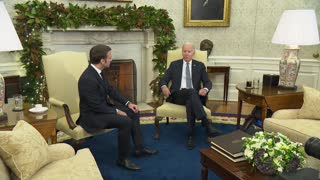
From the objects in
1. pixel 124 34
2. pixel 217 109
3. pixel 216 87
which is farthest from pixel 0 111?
pixel 216 87

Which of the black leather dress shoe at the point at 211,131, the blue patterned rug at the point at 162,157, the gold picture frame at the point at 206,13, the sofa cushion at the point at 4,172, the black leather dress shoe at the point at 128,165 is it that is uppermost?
the gold picture frame at the point at 206,13

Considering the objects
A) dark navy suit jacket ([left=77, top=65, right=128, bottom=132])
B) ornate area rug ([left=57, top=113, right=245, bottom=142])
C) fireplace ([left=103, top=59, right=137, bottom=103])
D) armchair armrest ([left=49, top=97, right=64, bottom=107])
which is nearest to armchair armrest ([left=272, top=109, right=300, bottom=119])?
ornate area rug ([left=57, top=113, right=245, bottom=142])

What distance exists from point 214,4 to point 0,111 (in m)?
3.91

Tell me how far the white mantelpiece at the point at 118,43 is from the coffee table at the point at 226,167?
2924 mm

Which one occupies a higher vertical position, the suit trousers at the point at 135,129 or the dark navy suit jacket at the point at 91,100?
the dark navy suit jacket at the point at 91,100

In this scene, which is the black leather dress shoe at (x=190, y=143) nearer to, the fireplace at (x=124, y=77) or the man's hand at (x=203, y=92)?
the man's hand at (x=203, y=92)

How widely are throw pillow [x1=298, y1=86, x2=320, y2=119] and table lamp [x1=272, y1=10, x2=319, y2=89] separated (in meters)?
0.45

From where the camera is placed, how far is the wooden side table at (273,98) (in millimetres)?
3109

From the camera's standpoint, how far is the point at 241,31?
17.0 ft

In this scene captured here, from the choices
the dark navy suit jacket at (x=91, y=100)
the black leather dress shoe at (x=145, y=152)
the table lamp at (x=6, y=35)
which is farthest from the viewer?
the black leather dress shoe at (x=145, y=152)

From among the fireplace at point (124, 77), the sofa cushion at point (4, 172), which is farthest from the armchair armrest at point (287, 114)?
the fireplace at point (124, 77)

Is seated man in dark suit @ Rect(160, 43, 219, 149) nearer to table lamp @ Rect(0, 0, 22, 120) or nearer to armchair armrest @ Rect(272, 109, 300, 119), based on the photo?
armchair armrest @ Rect(272, 109, 300, 119)

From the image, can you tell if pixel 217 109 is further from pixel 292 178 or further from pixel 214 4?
pixel 292 178

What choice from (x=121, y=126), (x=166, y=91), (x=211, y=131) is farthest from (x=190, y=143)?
(x=121, y=126)
